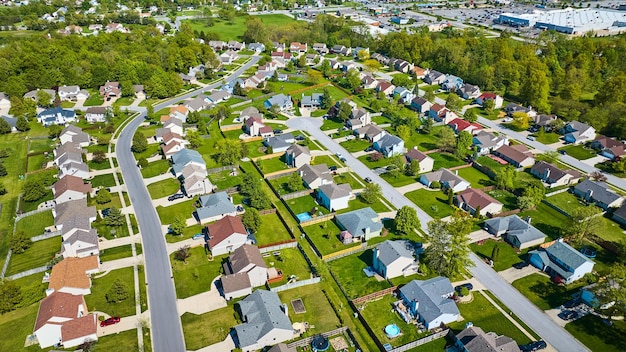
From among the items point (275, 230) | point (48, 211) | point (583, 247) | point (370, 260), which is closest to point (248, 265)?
point (275, 230)

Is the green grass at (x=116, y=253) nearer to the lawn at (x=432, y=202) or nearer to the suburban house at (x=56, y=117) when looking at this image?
the lawn at (x=432, y=202)

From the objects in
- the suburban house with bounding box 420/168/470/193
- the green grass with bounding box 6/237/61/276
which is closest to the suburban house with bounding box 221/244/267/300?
the green grass with bounding box 6/237/61/276

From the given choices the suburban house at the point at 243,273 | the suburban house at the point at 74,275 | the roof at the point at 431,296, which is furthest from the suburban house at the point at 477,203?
the suburban house at the point at 74,275

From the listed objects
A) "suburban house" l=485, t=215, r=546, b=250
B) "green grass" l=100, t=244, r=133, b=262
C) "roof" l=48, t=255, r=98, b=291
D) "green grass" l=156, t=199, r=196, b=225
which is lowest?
"green grass" l=100, t=244, r=133, b=262

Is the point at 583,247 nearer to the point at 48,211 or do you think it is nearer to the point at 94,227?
the point at 94,227

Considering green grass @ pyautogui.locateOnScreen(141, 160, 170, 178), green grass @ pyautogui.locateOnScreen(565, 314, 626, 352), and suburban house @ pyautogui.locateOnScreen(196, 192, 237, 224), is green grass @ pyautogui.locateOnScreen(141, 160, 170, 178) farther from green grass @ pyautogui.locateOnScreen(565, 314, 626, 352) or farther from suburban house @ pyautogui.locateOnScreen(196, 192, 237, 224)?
green grass @ pyautogui.locateOnScreen(565, 314, 626, 352)

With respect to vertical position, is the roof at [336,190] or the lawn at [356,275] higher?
the roof at [336,190]
